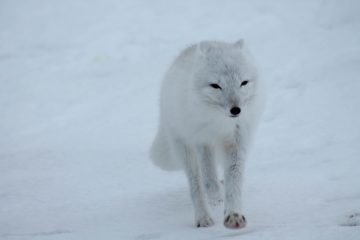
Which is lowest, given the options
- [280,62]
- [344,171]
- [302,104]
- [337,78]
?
[344,171]

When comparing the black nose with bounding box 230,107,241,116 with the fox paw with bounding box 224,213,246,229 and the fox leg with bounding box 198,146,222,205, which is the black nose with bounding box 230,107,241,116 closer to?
the fox leg with bounding box 198,146,222,205

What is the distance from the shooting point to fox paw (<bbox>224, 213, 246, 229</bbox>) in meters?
4.32

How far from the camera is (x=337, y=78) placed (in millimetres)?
8320

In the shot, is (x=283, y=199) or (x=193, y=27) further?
(x=193, y=27)

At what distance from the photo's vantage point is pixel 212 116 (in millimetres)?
4539

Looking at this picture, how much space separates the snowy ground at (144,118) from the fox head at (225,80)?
3.25ft

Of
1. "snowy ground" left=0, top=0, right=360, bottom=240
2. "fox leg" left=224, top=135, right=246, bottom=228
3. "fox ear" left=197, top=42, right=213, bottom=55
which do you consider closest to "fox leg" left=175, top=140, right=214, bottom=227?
"snowy ground" left=0, top=0, right=360, bottom=240

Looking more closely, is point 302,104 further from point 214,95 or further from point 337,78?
point 214,95

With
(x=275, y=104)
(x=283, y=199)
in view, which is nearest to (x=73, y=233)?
(x=283, y=199)

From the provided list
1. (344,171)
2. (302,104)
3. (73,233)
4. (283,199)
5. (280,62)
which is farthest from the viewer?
(280,62)

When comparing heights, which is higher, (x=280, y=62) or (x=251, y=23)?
(x=251, y=23)

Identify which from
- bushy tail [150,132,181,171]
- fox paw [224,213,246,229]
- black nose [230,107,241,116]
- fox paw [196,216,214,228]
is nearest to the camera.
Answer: black nose [230,107,241,116]

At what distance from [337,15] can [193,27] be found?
9.72 feet

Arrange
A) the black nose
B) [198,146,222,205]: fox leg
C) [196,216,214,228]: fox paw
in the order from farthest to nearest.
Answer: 1. [198,146,222,205]: fox leg
2. [196,216,214,228]: fox paw
3. the black nose
